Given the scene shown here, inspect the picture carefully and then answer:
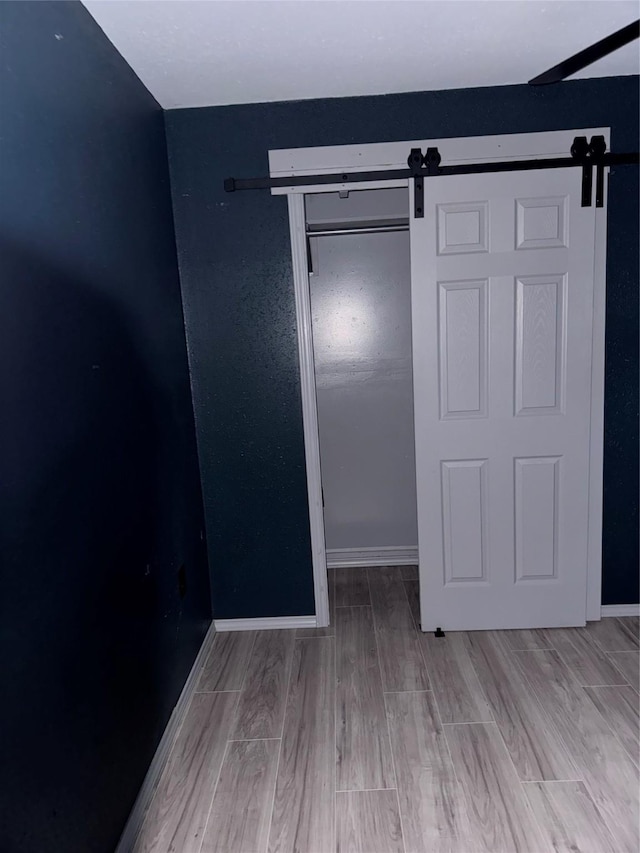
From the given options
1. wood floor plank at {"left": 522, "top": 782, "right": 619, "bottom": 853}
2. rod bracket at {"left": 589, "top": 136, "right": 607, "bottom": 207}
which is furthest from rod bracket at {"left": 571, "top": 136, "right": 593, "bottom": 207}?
wood floor plank at {"left": 522, "top": 782, "right": 619, "bottom": 853}

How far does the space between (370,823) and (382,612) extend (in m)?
1.30

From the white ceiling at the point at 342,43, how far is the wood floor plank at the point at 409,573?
2595mm

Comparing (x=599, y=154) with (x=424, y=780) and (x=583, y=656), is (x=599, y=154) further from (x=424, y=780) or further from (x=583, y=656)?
(x=424, y=780)

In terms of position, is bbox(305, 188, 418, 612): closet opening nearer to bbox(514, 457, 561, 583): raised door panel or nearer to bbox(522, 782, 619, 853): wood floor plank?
bbox(514, 457, 561, 583): raised door panel

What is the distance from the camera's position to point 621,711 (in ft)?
6.59

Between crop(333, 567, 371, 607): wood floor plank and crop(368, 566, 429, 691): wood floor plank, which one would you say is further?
crop(333, 567, 371, 607): wood floor plank

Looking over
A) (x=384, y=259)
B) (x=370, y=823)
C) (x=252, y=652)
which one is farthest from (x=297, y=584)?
(x=384, y=259)

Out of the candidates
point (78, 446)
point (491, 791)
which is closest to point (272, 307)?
→ point (78, 446)

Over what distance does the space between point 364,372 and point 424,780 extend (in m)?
2.20

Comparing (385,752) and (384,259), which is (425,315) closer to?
(384,259)

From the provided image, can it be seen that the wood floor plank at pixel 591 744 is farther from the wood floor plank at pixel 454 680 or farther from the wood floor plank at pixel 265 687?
the wood floor plank at pixel 265 687

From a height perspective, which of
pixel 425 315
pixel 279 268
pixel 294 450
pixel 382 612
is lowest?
pixel 382 612

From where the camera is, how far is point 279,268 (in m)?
2.50

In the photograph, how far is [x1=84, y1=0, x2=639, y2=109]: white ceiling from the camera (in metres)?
1.69
